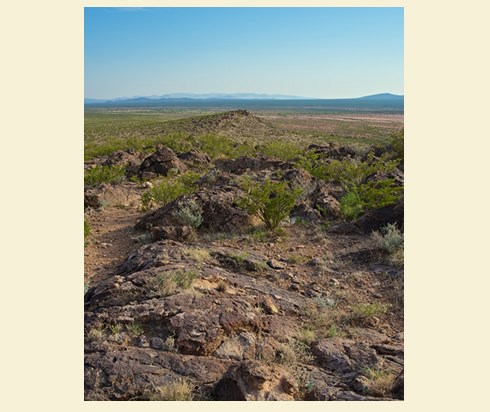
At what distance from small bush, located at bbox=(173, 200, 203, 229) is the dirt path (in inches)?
41.9

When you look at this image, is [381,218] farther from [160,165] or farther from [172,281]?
[160,165]

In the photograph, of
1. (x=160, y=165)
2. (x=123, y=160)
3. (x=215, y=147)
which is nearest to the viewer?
(x=160, y=165)

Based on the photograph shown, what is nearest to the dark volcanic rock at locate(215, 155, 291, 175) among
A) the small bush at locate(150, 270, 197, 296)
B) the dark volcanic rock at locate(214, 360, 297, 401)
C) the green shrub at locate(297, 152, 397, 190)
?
the green shrub at locate(297, 152, 397, 190)

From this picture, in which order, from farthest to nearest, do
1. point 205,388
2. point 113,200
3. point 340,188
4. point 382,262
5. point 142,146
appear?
1. point 142,146
2. point 340,188
3. point 113,200
4. point 382,262
5. point 205,388

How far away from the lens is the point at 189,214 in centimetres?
898

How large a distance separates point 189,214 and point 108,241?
70.6 inches

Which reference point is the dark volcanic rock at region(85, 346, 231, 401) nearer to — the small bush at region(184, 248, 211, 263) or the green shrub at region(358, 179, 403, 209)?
the small bush at region(184, 248, 211, 263)

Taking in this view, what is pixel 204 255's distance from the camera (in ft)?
21.6

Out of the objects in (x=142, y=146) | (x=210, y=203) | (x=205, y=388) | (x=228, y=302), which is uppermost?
Answer: (x=142, y=146)

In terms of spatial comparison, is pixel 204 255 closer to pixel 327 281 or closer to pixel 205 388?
pixel 327 281

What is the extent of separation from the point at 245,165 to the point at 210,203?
938 cm

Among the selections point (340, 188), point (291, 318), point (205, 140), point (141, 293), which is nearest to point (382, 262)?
point (291, 318)

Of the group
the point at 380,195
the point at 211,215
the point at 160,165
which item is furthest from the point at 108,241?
the point at 160,165

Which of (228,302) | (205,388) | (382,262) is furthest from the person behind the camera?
(382,262)
